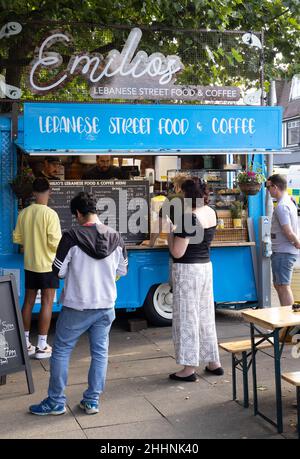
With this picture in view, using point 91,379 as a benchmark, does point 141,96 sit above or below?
above

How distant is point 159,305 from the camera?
7.59 meters

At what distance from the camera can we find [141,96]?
736 centimetres

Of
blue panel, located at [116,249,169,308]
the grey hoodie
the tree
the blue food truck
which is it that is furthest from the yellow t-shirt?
the tree

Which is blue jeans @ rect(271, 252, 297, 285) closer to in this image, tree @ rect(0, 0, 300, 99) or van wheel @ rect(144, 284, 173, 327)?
van wheel @ rect(144, 284, 173, 327)

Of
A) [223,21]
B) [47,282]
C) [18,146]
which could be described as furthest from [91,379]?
[223,21]

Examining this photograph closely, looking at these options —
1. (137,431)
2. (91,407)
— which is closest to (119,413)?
(91,407)

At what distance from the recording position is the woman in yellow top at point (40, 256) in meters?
6.29

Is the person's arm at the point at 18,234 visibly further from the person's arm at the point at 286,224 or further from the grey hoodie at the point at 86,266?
the person's arm at the point at 286,224

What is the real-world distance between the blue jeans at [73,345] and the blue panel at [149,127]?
274 centimetres

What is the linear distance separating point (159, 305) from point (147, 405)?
278 centimetres

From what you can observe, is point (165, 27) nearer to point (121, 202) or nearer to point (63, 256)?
point (121, 202)

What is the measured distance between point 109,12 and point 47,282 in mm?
4114

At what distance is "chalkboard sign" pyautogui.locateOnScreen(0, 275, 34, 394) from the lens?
508 centimetres
